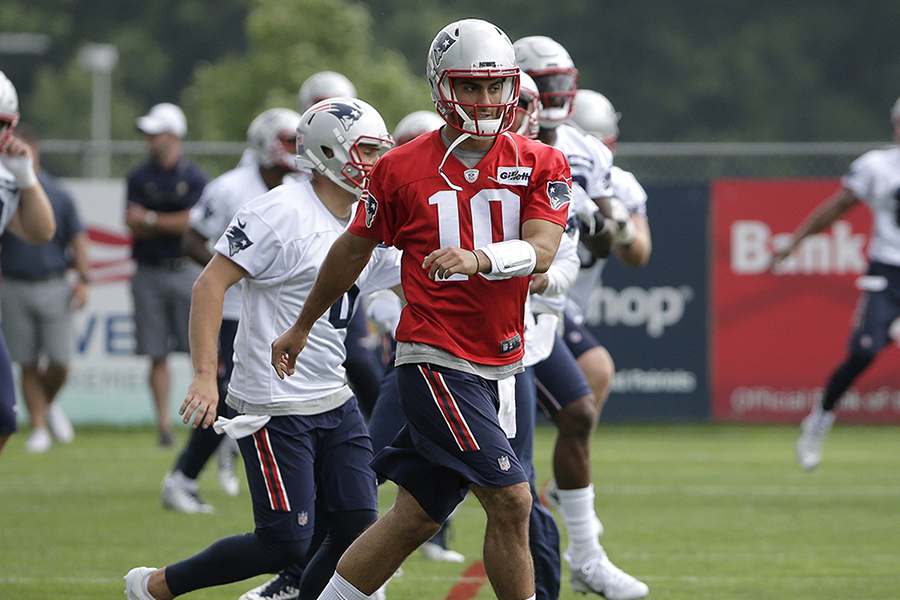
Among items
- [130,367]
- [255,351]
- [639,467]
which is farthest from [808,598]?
[130,367]

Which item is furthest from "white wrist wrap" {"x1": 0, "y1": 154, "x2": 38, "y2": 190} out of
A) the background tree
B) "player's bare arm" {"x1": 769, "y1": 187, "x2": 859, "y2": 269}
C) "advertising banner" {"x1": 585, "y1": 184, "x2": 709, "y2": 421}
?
the background tree

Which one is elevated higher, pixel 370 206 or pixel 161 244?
pixel 370 206

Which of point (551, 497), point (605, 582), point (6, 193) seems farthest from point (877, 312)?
point (6, 193)

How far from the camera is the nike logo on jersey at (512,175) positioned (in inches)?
153

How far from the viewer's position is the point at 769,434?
12094 millimetres

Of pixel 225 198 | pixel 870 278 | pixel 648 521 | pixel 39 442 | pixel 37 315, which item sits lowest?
pixel 39 442

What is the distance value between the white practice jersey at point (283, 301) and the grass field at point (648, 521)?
1317mm

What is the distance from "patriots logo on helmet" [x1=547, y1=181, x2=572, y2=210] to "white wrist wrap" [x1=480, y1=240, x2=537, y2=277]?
0.21 metres

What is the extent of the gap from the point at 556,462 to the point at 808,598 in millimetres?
1105

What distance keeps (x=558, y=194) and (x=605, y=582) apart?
76.0 inches

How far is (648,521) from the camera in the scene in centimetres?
734

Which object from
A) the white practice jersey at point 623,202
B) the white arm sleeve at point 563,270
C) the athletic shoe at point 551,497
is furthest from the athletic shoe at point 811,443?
the white arm sleeve at point 563,270

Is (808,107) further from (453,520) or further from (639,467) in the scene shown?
(453,520)

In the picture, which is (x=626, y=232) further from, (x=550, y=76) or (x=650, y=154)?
(x=650, y=154)
